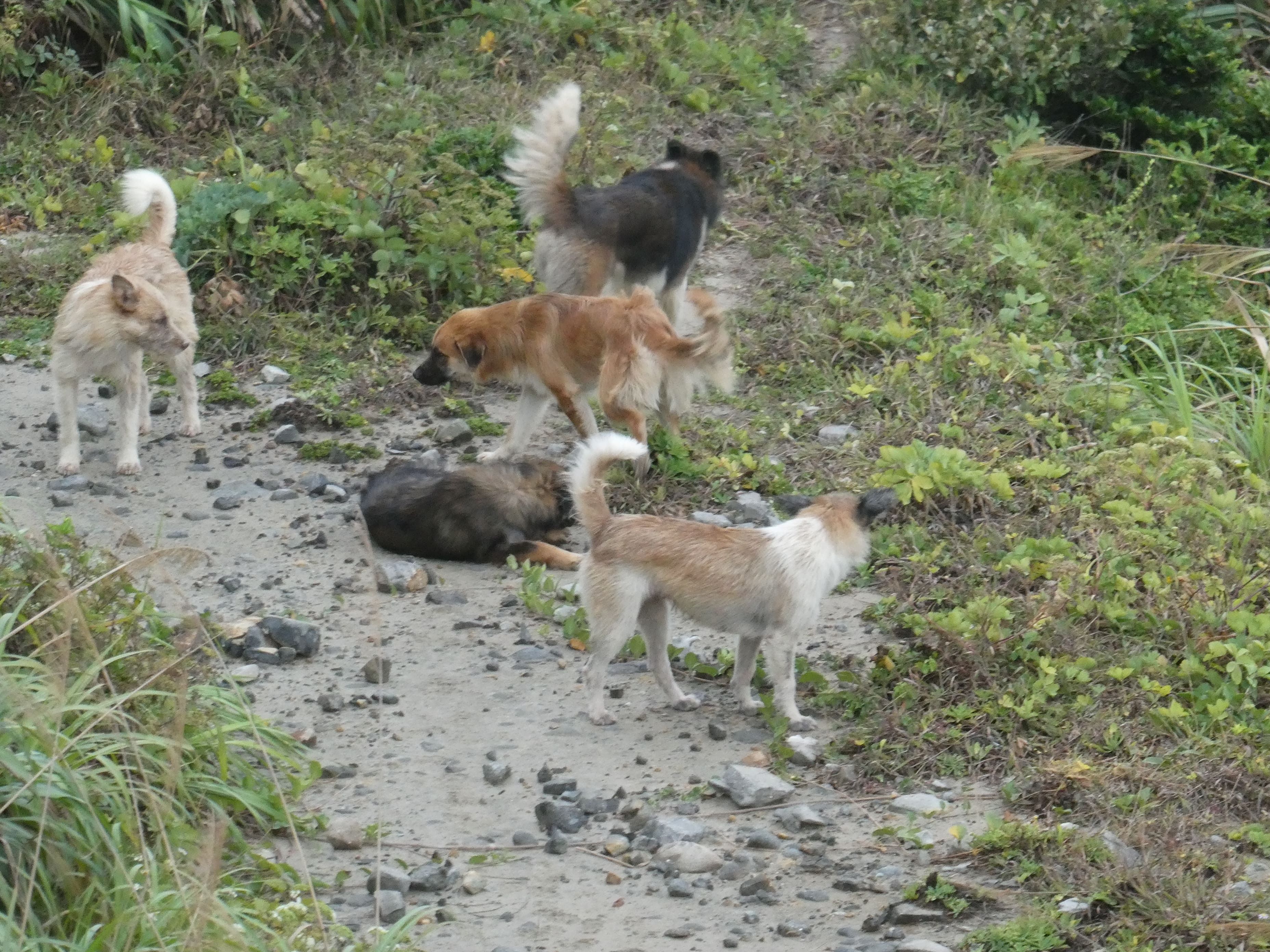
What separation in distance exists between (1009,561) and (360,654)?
2.57 m

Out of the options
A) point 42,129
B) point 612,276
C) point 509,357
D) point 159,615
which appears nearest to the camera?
point 159,615

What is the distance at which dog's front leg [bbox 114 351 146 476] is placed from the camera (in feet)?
24.8

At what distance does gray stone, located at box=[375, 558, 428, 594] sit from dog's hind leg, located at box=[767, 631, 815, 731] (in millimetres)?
1733

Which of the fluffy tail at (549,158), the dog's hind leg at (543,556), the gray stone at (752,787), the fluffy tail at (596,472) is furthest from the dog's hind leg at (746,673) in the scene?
the fluffy tail at (549,158)

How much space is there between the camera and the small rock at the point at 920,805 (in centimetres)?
512

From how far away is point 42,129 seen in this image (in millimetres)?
10781

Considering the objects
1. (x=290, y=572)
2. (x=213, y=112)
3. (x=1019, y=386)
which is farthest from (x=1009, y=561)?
(x=213, y=112)

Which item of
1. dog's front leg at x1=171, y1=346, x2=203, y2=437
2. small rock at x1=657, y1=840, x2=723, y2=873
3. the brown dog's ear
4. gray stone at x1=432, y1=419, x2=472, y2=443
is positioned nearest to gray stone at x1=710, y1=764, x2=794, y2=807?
small rock at x1=657, y1=840, x2=723, y2=873

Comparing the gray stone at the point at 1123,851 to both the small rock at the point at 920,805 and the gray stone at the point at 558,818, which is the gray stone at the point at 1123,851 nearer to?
the small rock at the point at 920,805

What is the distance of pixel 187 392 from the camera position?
8.08 meters

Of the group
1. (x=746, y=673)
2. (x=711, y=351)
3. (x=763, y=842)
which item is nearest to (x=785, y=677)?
(x=746, y=673)

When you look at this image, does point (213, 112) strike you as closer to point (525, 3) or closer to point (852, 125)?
point (525, 3)

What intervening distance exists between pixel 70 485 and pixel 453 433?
6.20 feet

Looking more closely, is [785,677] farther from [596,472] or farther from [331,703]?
[331,703]
